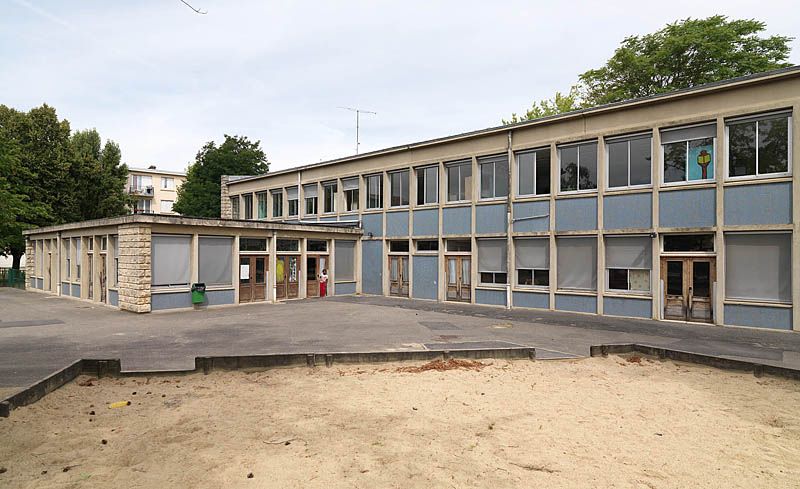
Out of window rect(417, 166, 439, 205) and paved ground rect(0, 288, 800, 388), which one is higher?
window rect(417, 166, 439, 205)

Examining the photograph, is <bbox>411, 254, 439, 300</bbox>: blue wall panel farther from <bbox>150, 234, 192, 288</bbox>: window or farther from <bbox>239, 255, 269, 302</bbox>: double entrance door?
<bbox>150, 234, 192, 288</bbox>: window

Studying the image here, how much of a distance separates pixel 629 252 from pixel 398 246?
1152 cm

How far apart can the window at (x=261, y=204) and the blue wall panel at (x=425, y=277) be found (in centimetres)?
1465

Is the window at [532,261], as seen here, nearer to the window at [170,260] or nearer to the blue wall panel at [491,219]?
the blue wall panel at [491,219]

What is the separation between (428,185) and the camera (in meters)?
25.0

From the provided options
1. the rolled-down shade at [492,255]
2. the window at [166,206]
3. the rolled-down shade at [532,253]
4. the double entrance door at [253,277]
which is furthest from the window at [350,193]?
the window at [166,206]

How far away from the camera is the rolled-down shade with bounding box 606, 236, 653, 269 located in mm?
17734

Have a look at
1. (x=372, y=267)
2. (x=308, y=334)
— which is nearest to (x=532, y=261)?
(x=372, y=267)

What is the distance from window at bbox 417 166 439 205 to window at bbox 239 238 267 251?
770 cm

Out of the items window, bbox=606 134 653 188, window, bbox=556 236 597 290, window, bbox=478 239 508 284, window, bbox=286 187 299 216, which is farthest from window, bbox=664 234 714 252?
window, bbox=286 187 299 216

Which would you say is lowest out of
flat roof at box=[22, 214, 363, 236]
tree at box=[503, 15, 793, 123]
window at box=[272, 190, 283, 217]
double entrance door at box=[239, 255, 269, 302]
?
double entrance door at box=[239, 255, 269, 302]

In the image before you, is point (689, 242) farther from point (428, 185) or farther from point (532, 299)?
point (428, 185)

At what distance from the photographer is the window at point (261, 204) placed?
116 ft

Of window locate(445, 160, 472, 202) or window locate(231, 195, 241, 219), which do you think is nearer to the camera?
window locate(445, 160, 472, 202)
